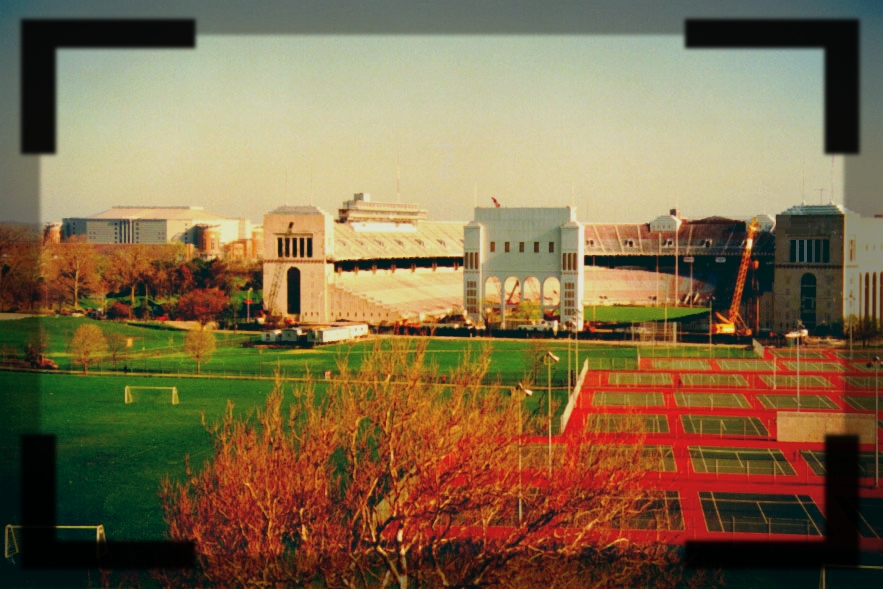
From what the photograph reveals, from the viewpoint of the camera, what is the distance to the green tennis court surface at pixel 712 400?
17.4 m

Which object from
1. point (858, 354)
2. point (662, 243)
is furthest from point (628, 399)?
point (662, 243)

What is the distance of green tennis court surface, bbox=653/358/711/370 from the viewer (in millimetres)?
22750

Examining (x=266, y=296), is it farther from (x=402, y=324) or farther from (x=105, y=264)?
(x=105, y=264)

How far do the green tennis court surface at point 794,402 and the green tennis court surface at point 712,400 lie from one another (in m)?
0.34

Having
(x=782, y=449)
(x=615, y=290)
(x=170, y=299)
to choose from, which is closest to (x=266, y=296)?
(x=170, y=299)

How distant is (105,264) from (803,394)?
2737cm

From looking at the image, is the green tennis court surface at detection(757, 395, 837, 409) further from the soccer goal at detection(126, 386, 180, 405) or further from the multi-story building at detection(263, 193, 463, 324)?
the multi-story building at detection(263, 193, 463, 324)

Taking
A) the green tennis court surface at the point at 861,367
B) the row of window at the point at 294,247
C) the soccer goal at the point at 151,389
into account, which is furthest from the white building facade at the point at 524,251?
the soccer goal at the point at 151,389

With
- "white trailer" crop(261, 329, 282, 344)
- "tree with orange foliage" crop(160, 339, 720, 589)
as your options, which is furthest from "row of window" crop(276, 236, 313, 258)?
"tree with orange foliage" crop(160, 339, 720, 589)

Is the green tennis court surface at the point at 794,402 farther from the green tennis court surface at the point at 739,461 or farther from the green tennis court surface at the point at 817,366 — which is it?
the green tennis court surface at the point at 739,461

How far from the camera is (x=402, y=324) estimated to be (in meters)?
29.9

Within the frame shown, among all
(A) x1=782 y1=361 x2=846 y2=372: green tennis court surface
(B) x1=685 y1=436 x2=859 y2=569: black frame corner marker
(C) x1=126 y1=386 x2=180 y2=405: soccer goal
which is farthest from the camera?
(A) x1=782 y1=361 x2=846 y2=372: green tennis court surface

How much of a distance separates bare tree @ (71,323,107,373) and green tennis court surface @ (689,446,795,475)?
13.4 meters

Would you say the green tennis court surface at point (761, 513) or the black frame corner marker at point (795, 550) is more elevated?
the black frame corner marker at point (795, 550)
